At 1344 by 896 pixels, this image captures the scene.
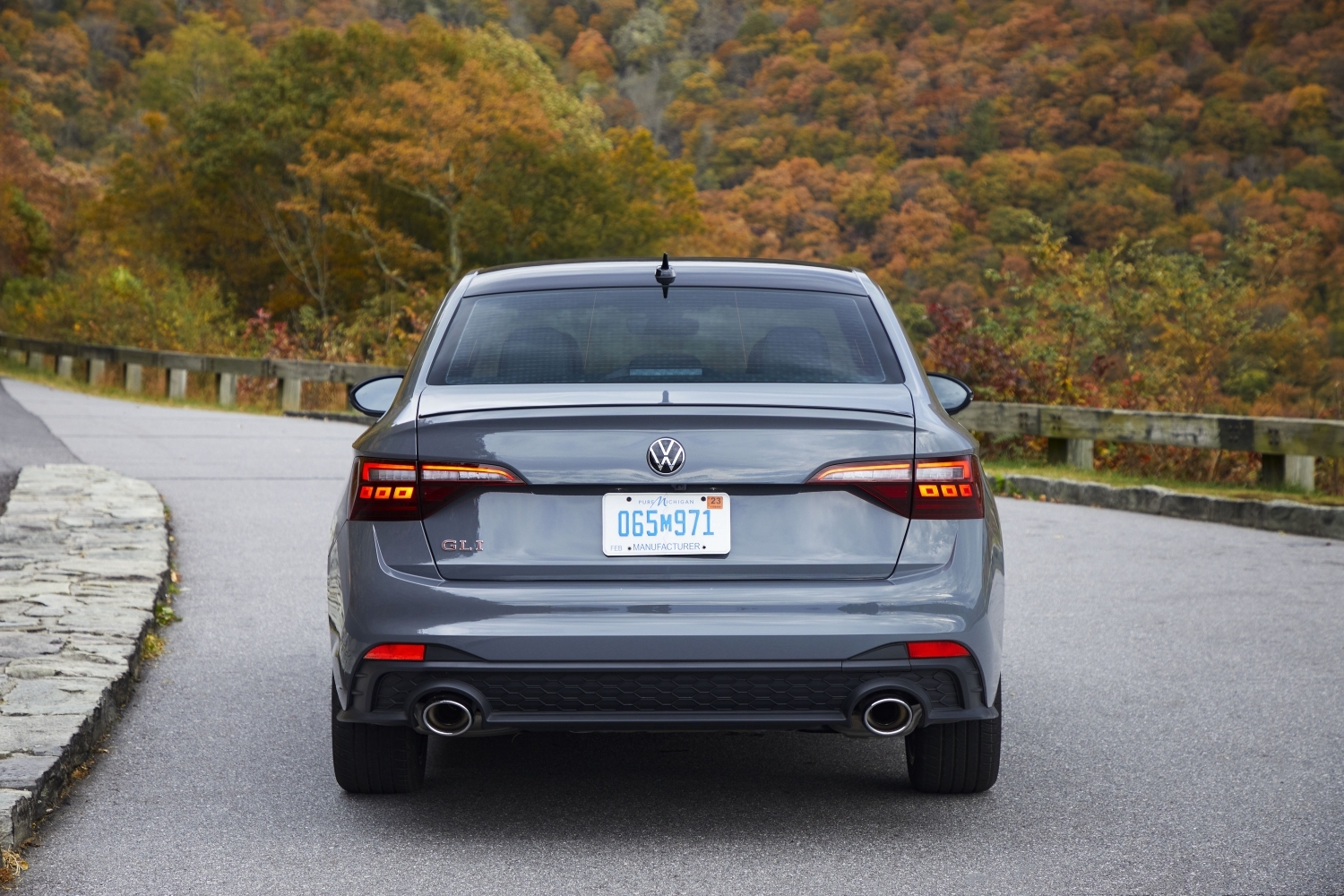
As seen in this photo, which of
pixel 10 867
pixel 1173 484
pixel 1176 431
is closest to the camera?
pixel 10 867

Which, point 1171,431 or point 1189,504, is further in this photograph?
point 1171,431

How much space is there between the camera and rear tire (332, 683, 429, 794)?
4.41 meters

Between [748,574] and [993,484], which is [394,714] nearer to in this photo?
[748,574]

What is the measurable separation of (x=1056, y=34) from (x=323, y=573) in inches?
3303

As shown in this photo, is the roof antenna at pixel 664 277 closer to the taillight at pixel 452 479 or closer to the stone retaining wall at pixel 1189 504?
the taillight at pixel 452 479

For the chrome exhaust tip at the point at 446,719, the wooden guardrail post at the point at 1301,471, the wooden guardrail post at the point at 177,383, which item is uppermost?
the wooden guardrail post at the point at 177,383

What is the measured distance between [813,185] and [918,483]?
68844 millimetres

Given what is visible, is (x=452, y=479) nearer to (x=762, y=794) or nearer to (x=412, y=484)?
(x=412, y=484)

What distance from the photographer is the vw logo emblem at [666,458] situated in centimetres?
383

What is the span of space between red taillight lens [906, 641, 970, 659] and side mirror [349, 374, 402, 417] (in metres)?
2.11

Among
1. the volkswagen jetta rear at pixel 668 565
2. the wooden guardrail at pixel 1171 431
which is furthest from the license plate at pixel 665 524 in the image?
the wooden guardrail at pixel 1171 431

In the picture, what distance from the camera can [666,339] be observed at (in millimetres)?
4457

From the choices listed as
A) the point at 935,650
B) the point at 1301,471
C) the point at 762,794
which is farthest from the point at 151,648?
the point at 1301,471

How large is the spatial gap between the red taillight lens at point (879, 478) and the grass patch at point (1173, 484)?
8.45 m
